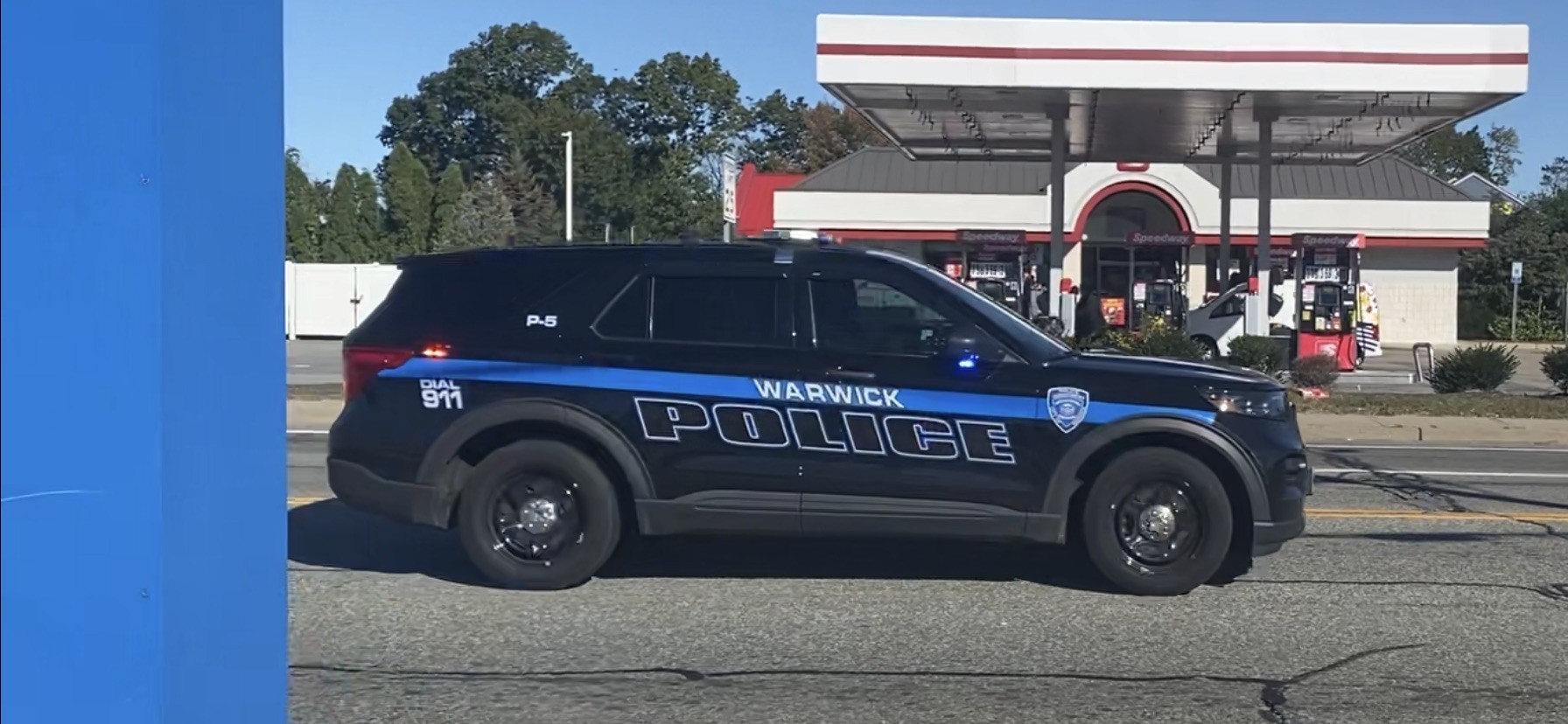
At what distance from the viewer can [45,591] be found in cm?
247

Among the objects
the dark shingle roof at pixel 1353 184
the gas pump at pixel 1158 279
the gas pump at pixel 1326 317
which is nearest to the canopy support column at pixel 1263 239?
the gas pump at pixel 1326 317

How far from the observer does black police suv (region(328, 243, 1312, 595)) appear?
25.1 feet

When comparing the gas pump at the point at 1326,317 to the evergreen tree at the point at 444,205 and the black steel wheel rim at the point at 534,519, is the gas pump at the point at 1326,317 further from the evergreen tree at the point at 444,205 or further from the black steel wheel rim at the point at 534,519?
the evergreen tree at the point at 444,205

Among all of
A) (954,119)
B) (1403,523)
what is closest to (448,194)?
(954,119)

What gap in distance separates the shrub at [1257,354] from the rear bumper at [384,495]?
15.3 m

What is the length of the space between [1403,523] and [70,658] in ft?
30.7

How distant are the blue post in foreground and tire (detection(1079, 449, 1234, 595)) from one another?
18.5 ft

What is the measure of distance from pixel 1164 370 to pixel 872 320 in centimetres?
154

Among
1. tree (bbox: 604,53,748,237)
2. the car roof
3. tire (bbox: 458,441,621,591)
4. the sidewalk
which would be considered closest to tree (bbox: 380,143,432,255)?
tree (bbox: 604,53,748,237)

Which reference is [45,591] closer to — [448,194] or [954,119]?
[954,119]

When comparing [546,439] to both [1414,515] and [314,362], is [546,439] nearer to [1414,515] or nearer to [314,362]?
[1414,515]

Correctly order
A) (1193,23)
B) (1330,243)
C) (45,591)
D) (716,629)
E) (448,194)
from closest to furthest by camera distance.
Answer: (45,591) → (716,629) → (1193,23) → (1330,243) → (448,194)

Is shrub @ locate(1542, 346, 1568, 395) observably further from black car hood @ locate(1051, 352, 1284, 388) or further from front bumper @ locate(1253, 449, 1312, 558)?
front bumper @ locate(1253, 449, 1312, 558)

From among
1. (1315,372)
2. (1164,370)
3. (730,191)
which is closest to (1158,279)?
(1315,372)
